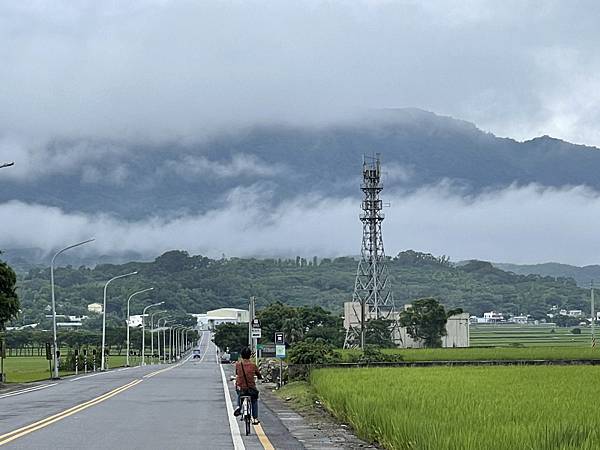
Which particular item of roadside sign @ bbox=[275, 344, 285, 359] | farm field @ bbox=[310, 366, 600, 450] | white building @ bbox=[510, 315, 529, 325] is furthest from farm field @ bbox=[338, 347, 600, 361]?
white building @ bbox=[510, 315, 529, 325]

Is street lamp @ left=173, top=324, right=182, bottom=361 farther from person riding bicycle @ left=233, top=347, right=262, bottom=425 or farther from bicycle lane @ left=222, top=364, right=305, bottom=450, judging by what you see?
person riding bicycle @ left=233, top=347, right=262, bottom=425

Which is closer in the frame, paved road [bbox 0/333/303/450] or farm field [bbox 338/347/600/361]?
paved road [bbox 0/333/303/450]

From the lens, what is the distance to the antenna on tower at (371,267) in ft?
350

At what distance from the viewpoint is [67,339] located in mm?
145875

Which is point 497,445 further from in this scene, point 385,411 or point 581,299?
point 581,299

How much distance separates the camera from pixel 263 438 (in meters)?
20.2

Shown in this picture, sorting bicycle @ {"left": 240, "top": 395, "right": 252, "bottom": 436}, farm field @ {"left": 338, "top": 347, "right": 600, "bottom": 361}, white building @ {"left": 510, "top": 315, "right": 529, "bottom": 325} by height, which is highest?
white building @ {"left": 510, "top": 315, "right": 529, "bottom": 325}

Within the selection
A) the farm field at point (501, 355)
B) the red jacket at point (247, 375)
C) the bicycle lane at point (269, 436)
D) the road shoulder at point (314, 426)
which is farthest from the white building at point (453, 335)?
the red jacket at point (247, 375)

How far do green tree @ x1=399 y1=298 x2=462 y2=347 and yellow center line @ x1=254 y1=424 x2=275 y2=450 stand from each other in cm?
7573

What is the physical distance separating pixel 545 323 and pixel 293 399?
156 metres

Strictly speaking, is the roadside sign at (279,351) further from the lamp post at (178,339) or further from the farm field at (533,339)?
the lamp post at (178,339)

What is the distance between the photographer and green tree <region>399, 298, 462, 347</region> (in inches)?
3848

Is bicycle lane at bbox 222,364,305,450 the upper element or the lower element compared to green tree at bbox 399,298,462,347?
lower

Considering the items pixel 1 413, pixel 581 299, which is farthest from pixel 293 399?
pixel 581 299
